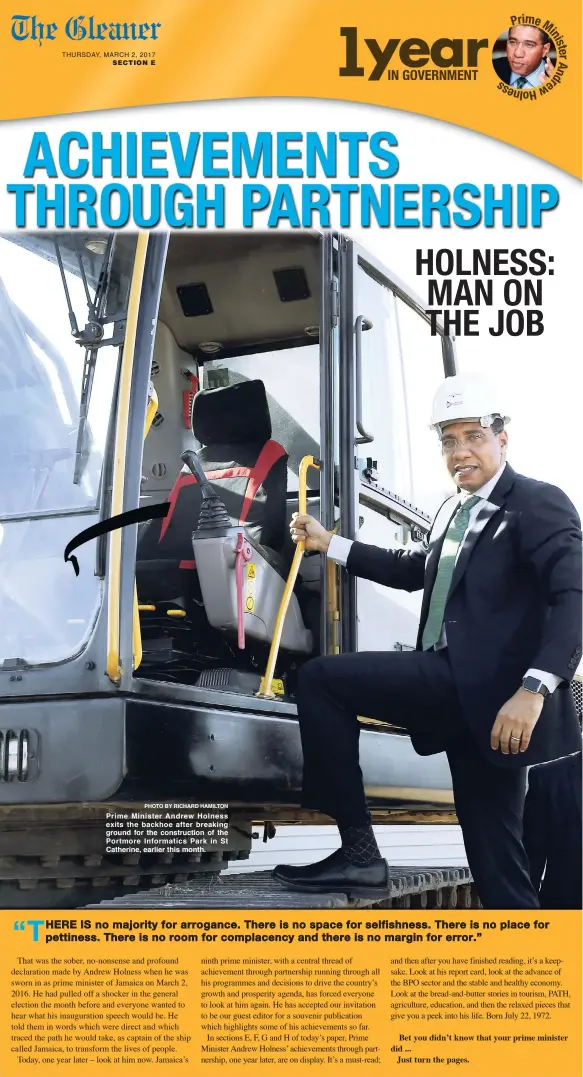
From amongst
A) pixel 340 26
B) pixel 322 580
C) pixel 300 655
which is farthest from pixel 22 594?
pixel 340 26

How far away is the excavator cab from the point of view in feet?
10.2

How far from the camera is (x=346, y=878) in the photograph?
11.5ft

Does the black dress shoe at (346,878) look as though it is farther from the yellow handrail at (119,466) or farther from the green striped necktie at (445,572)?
the yellow handrail at (119,466)

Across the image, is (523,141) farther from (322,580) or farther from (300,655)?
(300,655)

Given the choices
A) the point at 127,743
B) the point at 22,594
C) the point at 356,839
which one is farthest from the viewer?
the point at 356,839

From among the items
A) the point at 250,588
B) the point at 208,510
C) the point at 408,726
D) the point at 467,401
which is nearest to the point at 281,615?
the point at 250,588

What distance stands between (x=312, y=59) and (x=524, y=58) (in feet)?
2.31

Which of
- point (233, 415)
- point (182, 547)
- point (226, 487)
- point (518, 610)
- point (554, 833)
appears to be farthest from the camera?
point (233, 415)

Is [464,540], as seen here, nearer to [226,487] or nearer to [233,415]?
[226,487]

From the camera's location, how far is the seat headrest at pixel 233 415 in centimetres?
475

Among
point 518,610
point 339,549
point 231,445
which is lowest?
point 518,610

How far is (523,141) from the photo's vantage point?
12.6ft
